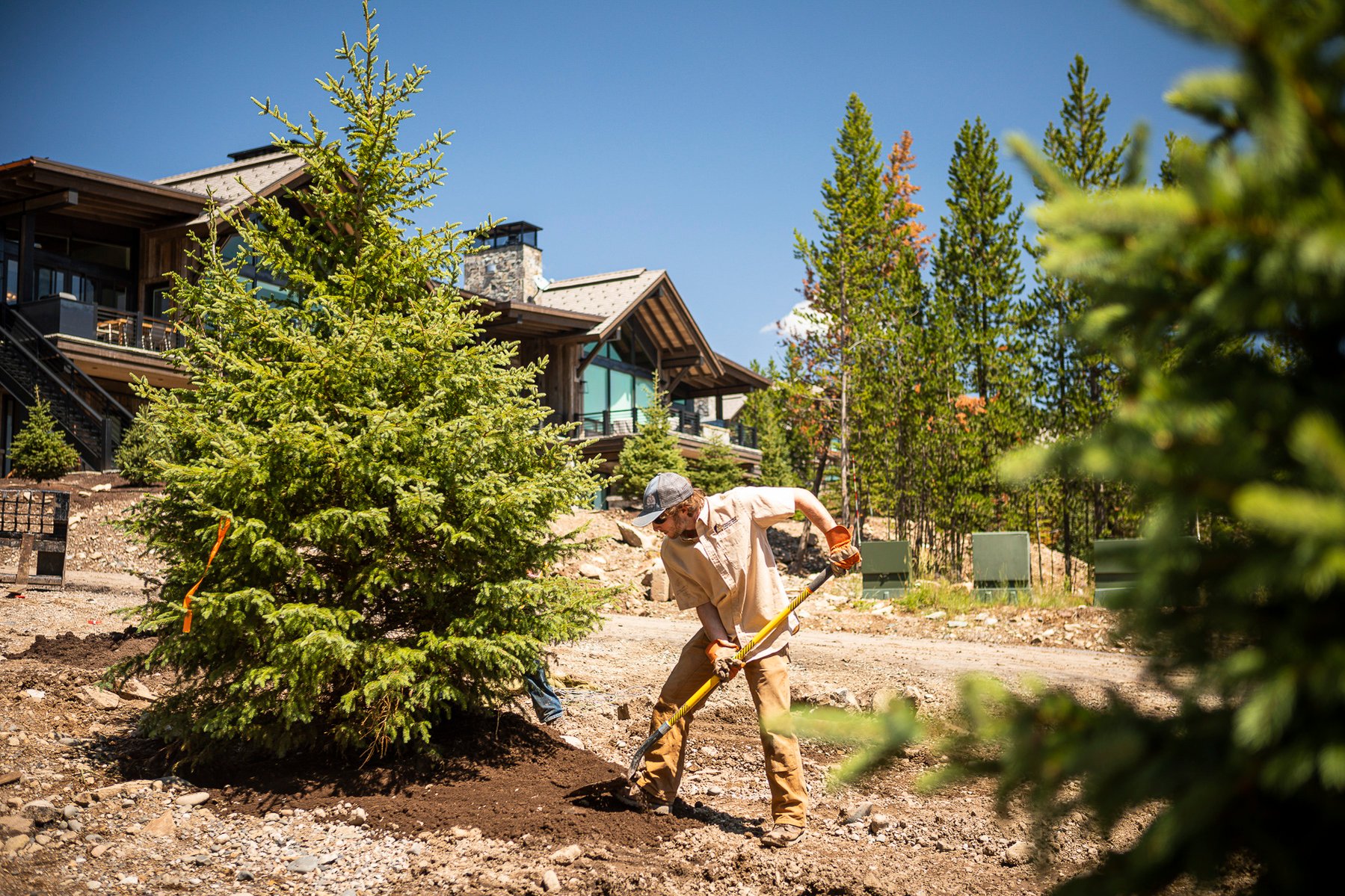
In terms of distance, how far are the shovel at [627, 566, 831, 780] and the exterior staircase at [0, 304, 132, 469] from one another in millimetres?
17212

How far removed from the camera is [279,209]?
5840 millimetres

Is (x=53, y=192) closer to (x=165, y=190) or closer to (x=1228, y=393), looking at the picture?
(x=165, y=190)

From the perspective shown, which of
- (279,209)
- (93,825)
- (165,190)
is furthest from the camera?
(165,190)

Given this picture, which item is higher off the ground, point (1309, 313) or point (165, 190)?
point (165, 190)

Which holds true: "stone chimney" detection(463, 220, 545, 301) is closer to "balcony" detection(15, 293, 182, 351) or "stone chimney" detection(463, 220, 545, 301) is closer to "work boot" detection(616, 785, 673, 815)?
"balcony" detection(15, 293, 182, 351)

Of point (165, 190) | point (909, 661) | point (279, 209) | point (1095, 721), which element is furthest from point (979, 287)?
point (1095, 721)

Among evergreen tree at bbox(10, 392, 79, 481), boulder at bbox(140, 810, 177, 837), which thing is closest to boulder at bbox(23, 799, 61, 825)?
boulder at bbox(140, 810, 177, 837)

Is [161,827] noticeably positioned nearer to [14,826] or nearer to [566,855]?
[14,826]

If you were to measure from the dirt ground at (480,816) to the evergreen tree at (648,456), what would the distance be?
53.3 feet

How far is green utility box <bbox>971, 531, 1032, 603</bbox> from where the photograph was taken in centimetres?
1400

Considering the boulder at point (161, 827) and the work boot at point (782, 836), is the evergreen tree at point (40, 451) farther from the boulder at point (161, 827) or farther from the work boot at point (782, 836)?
the work boot at point (782, 836)

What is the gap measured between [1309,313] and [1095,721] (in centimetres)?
67

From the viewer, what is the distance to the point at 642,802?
5.12 m

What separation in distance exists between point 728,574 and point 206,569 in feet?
8.95
